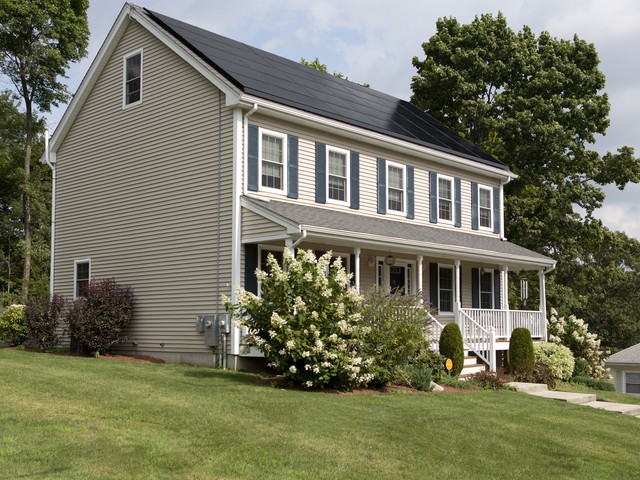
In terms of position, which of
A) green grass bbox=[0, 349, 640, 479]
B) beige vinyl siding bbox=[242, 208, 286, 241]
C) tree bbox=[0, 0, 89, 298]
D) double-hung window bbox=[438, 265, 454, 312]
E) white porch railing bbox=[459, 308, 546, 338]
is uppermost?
tree bbox=[0, 0, 89, 298]

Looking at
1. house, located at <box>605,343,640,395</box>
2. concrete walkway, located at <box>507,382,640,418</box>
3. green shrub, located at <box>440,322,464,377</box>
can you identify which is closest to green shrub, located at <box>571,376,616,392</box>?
concrete walkway, located at <box>507,382,640,418</box>

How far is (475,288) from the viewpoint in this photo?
923 inches

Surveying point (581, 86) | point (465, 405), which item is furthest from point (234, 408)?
point (581, 86)

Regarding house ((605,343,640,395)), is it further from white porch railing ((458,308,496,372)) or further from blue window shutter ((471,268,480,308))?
white porch railing ((458,308,496,372))

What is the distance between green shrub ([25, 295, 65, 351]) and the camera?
19.6 m

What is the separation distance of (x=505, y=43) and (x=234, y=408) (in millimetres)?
25712

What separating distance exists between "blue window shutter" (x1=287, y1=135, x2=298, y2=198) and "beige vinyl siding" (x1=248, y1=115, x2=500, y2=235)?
170mm

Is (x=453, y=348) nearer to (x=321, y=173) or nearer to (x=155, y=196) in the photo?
(x=321, y=173)

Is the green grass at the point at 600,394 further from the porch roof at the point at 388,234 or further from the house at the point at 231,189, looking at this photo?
the porch roof at the point at 388,234

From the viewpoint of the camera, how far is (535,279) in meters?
34.7

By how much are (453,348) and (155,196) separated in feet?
26.1

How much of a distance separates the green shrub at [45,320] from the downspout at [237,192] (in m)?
5.84

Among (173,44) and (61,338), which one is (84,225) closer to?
Result: (61,338)

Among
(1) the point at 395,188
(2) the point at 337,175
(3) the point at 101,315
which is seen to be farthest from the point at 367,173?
(3) the point at 101,315
